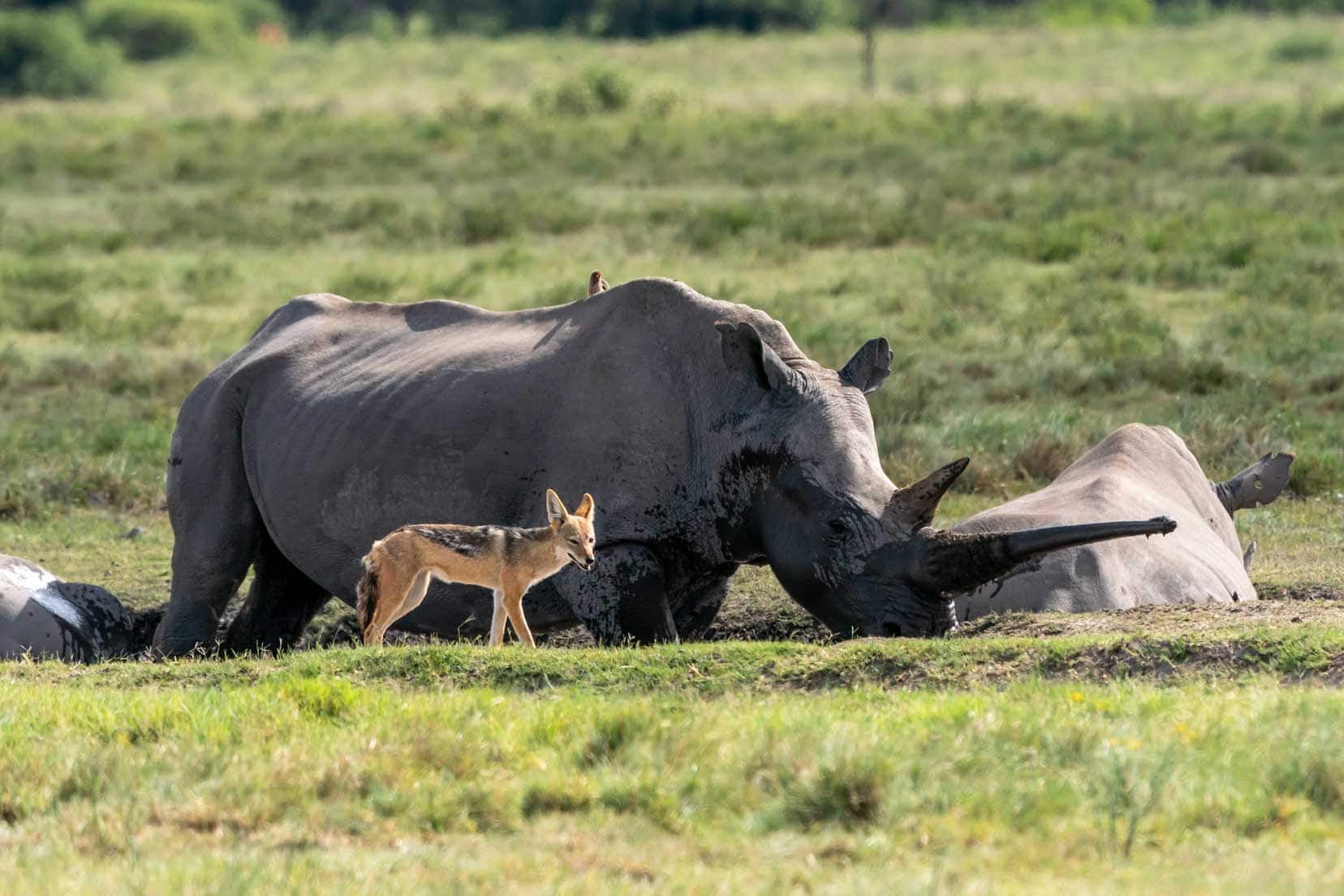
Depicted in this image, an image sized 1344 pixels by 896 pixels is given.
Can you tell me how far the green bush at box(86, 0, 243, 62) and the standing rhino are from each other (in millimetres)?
64550

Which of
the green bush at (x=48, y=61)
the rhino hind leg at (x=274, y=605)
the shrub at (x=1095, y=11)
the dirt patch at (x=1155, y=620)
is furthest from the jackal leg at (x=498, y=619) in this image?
the shrub at (x=1095, y=11)

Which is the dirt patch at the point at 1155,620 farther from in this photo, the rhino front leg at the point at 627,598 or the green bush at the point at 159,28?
the green bush at the point at 159,28

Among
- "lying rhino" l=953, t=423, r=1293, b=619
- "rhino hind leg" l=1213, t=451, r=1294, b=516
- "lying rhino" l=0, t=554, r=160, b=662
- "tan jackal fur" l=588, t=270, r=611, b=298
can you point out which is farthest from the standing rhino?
"rhino hind leg" l=1213, t=451, r=1294, b=516

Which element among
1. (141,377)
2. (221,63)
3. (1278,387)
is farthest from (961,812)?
(221,63)

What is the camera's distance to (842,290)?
18125mm

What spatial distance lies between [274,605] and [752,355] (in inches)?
116

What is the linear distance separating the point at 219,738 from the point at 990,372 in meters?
9.69

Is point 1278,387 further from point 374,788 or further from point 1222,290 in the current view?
point 374,788

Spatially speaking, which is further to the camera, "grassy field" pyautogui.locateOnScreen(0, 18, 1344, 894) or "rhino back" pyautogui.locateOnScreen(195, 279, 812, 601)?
"rhino back" pyautogui.locateOnScreen(195, 279, 812, 601)

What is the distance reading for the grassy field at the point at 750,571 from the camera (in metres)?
4.94

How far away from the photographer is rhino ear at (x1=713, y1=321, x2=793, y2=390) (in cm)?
777

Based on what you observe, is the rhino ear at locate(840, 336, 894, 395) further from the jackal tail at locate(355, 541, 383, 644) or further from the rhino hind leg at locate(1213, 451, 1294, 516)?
the rhino hind leg at locate(1213, 451, 1294, 516)

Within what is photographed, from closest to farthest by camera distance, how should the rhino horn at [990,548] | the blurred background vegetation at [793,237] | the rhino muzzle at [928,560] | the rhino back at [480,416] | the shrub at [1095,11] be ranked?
the rhino horn at [990,548], the rhino muzzle at [928,560], the rhino back at [480,416], the blurred background vegetation at [793,237], the shrub at [1095,11]

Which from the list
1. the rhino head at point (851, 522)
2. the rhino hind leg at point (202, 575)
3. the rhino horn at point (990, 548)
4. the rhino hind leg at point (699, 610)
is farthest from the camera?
the rhino hind leg at point (202, 575)
